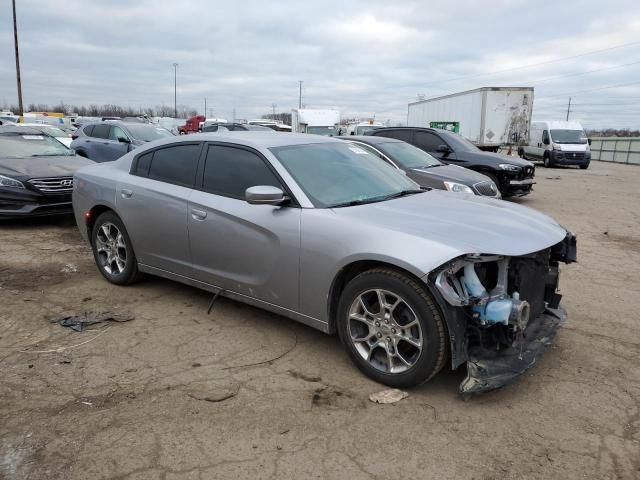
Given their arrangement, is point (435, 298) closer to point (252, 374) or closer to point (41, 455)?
point (252, 374)

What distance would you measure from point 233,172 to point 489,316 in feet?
7.69

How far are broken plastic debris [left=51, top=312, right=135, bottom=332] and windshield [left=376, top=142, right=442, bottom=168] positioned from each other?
5.71m

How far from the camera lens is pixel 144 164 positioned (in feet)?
16.6

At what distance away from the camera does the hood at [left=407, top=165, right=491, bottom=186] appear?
8695 millimetres

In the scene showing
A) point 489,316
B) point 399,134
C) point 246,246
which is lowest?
point 489,316

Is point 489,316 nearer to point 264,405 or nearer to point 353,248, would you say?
point 353,248

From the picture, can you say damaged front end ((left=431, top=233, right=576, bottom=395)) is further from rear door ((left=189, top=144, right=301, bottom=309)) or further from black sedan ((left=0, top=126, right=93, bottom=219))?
black sedan ((left=0, top=126, right=93, bottom=219))

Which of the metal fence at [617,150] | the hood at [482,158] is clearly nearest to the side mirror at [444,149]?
the hood at [482,158]

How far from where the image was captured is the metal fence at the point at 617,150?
3238 centimetres

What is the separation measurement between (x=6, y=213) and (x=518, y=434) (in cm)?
769

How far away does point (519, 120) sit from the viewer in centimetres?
2255

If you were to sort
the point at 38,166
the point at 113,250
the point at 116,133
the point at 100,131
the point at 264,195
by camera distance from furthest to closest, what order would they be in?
1. the point at 100,131
2. the point at 116,133
3. the point at 38,166
4. the point at 113,250
5. the point at 264,195

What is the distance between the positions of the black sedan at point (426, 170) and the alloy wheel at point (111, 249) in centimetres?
432

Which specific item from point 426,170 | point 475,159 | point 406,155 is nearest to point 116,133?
point 406,155
